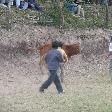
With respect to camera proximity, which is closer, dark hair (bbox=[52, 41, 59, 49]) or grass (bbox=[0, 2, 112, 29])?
dark hair (bbox=[52, 41, 59, 49])

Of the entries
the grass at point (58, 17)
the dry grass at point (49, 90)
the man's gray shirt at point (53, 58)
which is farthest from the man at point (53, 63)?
the grass at point (58, 17)

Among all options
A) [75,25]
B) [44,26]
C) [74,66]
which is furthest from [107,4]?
[74,66]

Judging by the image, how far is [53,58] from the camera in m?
16.6

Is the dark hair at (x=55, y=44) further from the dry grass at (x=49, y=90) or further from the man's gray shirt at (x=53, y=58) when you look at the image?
the dry grass at (x=49, y=90)

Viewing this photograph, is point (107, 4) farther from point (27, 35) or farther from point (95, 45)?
point (27, 35)

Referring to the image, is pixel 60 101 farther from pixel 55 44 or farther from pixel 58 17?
pixel 58 17

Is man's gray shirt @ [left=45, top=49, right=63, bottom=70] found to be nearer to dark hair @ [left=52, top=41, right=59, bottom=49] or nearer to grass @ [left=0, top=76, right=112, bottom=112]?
dark hair @ [left=52, top=41, right=59, bottom=49]

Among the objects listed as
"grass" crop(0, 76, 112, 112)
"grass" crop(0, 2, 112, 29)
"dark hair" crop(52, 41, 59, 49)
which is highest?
"dark hair" crop(52, 41, 59, 49)

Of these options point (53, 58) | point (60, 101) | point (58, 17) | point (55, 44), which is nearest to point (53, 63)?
point (53, 58)

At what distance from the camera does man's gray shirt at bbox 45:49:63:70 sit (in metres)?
16.6

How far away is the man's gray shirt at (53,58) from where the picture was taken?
16.6m

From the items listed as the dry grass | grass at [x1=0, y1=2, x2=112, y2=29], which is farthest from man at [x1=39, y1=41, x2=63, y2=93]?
grass at [x1=0, y1=2, x2=112, y2=29]

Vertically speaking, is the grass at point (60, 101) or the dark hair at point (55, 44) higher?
the dark hair at point (55, 44)

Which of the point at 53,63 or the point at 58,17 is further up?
the point at 53,63
